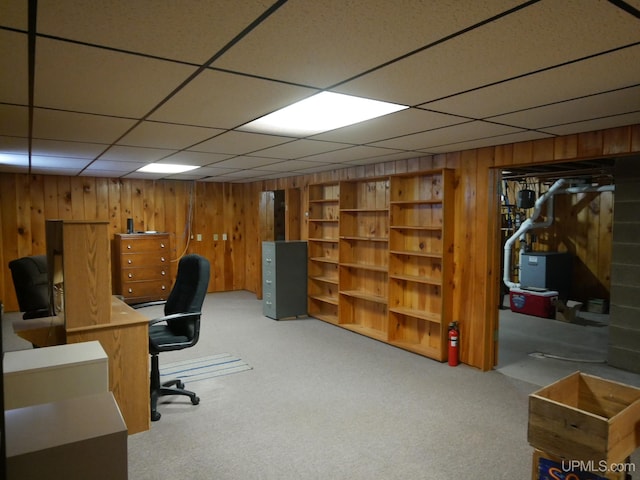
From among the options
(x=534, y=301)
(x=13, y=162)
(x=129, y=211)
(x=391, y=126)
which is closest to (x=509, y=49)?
(x=391, y=126)

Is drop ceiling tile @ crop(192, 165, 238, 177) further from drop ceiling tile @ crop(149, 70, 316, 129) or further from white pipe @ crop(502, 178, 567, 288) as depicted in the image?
white pipe @ crop(502, 178, 567, 288)

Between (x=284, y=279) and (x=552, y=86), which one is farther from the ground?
(x=552, y=86)

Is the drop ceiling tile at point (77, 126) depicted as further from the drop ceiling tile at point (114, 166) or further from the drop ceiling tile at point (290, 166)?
the drop ceiling tile at point (290, 166)

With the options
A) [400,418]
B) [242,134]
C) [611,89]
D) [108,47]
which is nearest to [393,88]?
[611,89]

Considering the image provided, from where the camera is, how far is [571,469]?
1723 mm

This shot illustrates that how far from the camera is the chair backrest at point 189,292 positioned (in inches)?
129

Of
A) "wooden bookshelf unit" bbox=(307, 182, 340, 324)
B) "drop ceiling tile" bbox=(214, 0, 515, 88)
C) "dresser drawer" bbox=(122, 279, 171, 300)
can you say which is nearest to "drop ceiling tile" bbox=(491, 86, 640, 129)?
"drop ceiling tile" bbox=(214, 0, 515, 88)

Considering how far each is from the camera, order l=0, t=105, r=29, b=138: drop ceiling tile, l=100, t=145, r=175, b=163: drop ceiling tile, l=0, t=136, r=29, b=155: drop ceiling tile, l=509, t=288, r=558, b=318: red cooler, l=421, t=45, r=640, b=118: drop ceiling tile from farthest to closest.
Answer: l=509, t=288, r=558, b=318: red cooler → l=100, t=145, r=175, b=163: drop ceiling tile → l=0, t=136, r=29, b=155: drop ceiling tile → l=0, t=105, r=29, b=138: drop ceiling tile → l=421, t=45, r=640, b=118: drop ceiling tile

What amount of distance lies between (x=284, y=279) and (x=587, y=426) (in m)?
4.46

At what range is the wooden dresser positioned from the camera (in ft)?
21.3

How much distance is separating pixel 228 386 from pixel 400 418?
1.47 meters

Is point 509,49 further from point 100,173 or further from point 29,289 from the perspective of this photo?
point 100,173

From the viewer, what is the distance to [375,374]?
3.82 m

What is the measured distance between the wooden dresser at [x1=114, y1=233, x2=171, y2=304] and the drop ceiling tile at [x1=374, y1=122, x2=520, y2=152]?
14.6 feet
